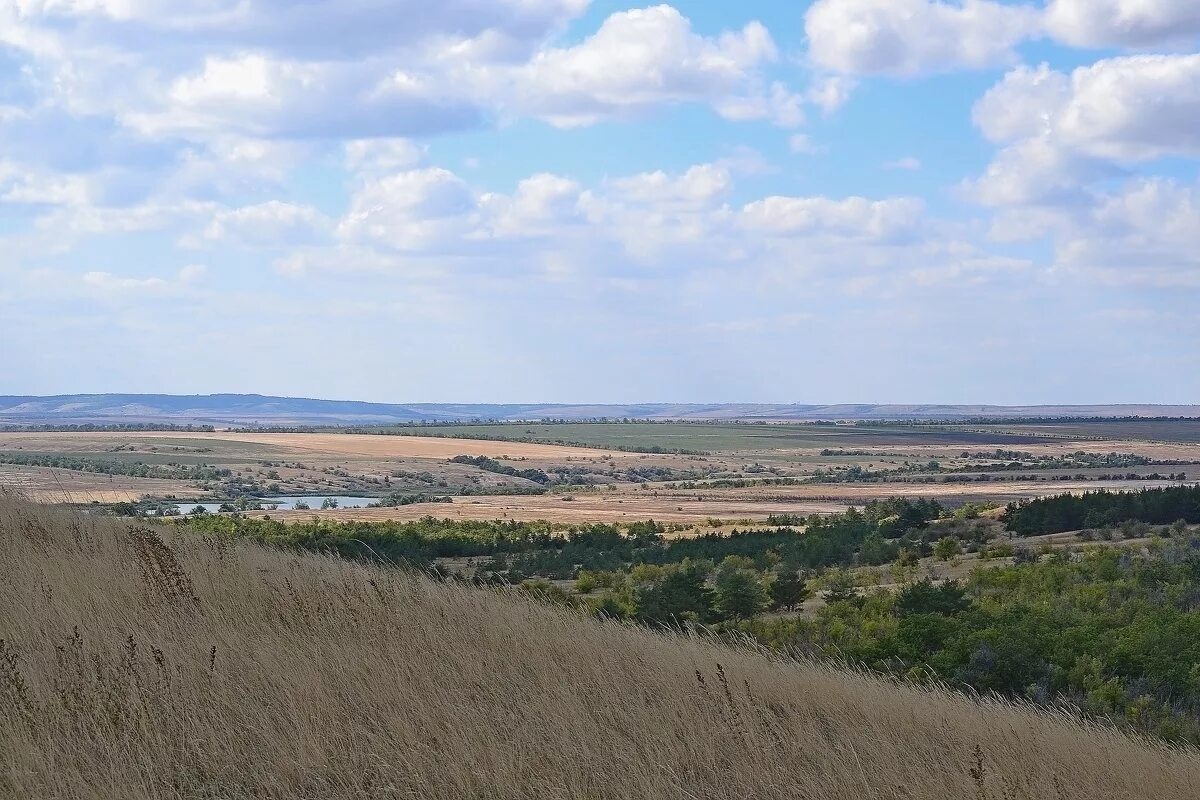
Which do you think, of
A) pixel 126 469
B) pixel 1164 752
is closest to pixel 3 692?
pixel 1164 752

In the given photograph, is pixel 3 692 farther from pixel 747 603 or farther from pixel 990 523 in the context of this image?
pixel 990 523

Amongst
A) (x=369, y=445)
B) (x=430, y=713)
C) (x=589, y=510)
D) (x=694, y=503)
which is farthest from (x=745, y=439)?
(x=430, y=713)

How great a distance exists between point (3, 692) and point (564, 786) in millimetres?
2755

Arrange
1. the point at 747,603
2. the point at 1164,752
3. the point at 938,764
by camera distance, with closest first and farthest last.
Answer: the point at 938,764
the point at 1164,752
the point at 747,603

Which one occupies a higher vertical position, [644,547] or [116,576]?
[116,576]

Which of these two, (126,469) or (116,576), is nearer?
(116,576)

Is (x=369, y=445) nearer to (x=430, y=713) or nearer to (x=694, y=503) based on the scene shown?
(x=694, y=503)

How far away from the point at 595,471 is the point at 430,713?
109m

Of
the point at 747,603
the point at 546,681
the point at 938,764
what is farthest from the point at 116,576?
the point at 747,603

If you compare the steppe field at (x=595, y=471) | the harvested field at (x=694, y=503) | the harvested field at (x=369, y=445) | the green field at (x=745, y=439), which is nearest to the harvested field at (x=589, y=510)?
the harvested field at (x=694, y=503)

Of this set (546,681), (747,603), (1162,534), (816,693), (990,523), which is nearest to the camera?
(546,681)

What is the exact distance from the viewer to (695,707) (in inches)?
263

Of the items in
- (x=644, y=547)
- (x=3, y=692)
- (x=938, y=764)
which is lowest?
(x=644, y=547)

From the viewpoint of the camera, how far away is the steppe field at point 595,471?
2591 inches
